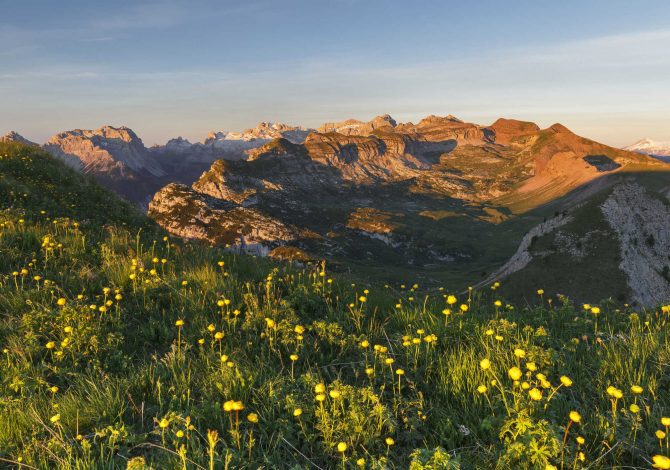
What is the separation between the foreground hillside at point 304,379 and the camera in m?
4.21

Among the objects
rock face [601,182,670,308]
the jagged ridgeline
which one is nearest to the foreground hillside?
the jagged ridgeline

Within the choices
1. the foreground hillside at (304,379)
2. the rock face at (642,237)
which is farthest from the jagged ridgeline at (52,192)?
the rock face at (642,237)

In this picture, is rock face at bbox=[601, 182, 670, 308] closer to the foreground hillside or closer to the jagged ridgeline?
the foreground hillside

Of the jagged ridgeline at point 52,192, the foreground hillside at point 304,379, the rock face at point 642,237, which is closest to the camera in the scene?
the foreground hillside at point 304,379

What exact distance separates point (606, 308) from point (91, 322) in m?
10.9

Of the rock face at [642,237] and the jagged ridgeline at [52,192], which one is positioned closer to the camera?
the jagged ridgeline at [52,192]

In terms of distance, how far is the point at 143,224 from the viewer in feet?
63.5

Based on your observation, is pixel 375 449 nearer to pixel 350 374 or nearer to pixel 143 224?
pixel 350 374

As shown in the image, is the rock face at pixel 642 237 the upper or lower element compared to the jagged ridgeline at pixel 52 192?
lower

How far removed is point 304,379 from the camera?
5152mm

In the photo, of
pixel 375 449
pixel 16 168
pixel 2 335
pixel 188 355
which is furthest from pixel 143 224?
pixel 375 449

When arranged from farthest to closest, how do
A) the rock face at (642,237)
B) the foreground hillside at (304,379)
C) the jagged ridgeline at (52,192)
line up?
the rock face at (642,237) < the jagged ridgeline at (52,192) < the foreground hillside at (304,379)

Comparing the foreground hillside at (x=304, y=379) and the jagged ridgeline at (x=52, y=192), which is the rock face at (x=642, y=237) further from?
the jagged ridgeline at (x=52, y=192)

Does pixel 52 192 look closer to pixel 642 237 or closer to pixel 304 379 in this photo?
pixel 304 379
